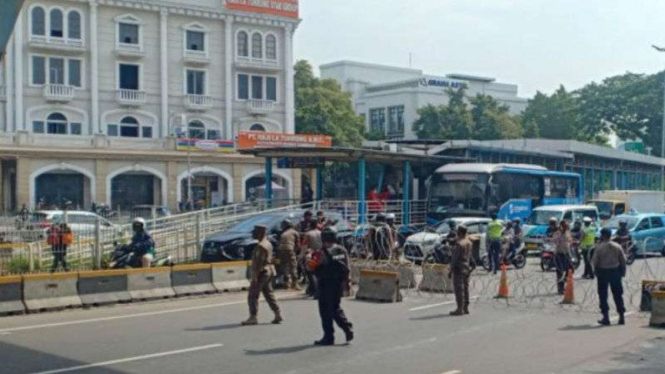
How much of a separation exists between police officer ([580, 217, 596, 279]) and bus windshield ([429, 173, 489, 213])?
774 centimetres

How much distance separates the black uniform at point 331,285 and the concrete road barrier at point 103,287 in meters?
6.28

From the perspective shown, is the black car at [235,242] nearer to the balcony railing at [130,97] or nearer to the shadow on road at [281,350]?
the shadow on road at [281,350]

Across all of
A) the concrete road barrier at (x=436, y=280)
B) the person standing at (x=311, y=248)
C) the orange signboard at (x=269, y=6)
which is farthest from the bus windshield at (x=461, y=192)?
the orange signboard at (x=269, y=6)

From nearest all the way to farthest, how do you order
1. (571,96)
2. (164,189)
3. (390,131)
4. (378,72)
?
(164,189)
(571,96)
(390,131)
(378,72)

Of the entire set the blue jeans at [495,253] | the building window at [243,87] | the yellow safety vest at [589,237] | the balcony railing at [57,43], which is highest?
the balcony railing at [57,43]

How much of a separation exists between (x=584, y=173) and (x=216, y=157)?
22.5m

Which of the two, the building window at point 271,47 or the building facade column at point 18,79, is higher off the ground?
the building window at point 271,47

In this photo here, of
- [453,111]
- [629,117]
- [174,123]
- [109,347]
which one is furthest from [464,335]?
[629,117]

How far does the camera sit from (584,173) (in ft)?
143

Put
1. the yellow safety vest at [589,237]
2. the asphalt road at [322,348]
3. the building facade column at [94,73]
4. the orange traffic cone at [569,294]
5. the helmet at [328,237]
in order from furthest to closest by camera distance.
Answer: the building facade column at [94,73] → the yellow safety vest at [589,237] → the orange traffic cone at [569,294] → the helmet at [328,237] → the asphalt road at [322,348]

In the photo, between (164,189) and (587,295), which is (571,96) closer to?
(164,189)

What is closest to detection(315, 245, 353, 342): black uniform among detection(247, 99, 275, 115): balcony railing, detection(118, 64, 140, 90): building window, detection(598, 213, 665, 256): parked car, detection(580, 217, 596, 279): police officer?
detection(580, 217, 596, 279): police officer

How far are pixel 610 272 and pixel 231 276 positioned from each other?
8430 millimetres

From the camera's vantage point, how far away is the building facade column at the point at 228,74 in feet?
189
